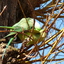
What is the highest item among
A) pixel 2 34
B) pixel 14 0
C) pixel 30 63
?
pixel 14 0

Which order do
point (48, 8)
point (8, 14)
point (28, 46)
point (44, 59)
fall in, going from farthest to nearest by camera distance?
point (48, 8)
point (8, 14)
point (28, 46)
point (44, 59)

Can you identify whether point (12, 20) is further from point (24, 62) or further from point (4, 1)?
point (24, 62)

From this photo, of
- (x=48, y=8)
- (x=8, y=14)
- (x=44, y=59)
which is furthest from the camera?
(x=48, y=8)

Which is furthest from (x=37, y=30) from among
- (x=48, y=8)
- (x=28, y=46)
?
(x=48, y=8)

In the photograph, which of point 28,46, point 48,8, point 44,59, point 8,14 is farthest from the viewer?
point 48,8

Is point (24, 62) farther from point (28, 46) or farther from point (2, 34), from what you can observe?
point (2, 34)

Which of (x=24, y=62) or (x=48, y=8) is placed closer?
(x=24, y=62)

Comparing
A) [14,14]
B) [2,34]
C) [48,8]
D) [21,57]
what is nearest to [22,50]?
[21,57]

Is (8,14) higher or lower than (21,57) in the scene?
higher

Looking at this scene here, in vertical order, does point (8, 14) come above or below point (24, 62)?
above
